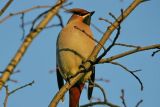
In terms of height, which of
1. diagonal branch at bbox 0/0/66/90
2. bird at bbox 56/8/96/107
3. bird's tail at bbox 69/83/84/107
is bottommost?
diagonal branch at bbox 0/0/66/90

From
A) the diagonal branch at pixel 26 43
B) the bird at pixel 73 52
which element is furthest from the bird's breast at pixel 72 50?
the diagonal branch at pixel 26 43

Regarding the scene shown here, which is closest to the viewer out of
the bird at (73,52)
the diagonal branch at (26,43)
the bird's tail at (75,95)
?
the diagonal branch at (26,43)

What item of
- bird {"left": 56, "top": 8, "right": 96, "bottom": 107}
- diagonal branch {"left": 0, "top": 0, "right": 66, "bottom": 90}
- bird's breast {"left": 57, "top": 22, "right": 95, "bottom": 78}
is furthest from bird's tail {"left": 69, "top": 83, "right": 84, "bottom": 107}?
diagonal branch {"left": 0, "top": 0, "right": 66, "bottom": 90}

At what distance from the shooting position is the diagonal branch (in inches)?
119

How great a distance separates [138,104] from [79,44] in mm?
2093

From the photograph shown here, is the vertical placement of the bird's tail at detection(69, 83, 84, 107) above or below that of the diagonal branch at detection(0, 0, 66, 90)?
above

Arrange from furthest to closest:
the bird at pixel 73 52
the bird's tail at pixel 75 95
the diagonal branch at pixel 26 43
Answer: the bird at pixel 73 52, the bird's tail at pixel 75 95, the diagonal branch at pixel 26 43

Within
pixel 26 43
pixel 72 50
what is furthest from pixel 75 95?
pixel 26 43

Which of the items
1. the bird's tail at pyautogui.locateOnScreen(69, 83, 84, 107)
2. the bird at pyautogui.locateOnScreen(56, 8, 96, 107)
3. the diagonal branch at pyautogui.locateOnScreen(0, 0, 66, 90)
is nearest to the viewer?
the diagonal branch at pyautogui.locateOnScreen(0, 0, 66, 90)

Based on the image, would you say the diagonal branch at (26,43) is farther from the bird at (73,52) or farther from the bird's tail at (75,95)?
the bird at (73,52)

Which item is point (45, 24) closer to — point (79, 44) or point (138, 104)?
point (138, 104)

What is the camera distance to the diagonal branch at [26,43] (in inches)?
119

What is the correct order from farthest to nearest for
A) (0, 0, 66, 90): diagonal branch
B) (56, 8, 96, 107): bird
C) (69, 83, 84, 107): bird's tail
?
(56, 8, 96, 107): bird, (69, 83, 84, 107): bird's tail, (0, 0, 66, 90): diagonal branch

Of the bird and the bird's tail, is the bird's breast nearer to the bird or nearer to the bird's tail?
the bird
